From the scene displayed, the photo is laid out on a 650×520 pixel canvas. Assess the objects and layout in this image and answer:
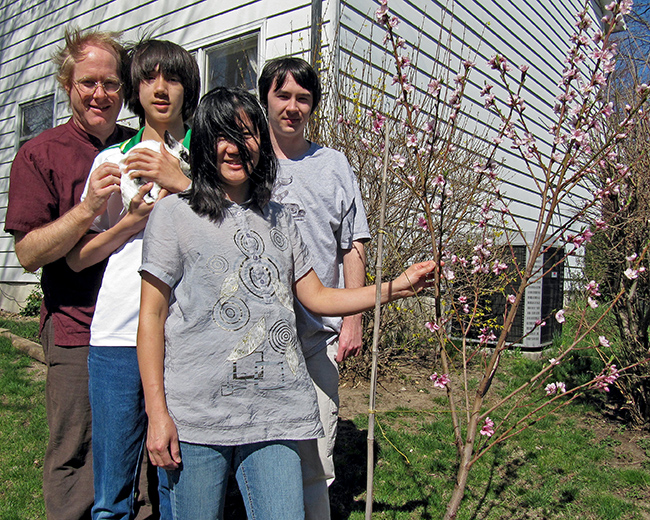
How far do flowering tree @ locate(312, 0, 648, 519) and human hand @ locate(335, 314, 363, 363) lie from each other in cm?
39

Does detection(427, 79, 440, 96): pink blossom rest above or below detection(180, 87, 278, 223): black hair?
above

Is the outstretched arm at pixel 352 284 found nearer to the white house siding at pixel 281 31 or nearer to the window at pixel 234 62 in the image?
the white house siding at pixel 281 31

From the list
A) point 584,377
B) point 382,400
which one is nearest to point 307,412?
point 382,400

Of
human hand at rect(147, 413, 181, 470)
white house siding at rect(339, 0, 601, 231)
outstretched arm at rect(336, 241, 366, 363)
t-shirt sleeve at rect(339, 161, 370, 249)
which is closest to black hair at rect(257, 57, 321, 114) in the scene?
t-shirt sleeve at rect(339, 161, 370, 249)

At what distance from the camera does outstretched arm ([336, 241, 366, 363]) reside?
224 cm

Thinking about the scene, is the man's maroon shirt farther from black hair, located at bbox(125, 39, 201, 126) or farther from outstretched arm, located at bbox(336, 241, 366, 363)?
outstretched arm, located at bbox(336, 241, 366, 363)

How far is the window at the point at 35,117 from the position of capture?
8.91m

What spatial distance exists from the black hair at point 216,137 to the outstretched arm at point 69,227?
293mm

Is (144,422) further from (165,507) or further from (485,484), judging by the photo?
(485,484)

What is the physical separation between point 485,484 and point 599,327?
1785 millimetres

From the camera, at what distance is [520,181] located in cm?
894

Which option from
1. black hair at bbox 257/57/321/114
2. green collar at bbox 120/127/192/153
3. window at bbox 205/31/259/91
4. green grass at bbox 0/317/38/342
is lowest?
green grass at bbox 0/317/38/342

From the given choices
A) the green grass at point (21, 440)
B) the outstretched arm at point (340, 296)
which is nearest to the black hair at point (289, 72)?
the outstretched arm at point (340, 296)

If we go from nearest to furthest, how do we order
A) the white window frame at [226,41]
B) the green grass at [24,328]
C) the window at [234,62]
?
the white window frame at [226,41], the window at [234,62], the green grass at [24,328]
